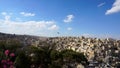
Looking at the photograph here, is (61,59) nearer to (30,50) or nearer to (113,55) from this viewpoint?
(30,50)

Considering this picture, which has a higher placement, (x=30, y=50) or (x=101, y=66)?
(x=30, y=50)

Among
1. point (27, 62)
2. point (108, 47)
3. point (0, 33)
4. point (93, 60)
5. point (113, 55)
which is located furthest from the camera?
point (0, 33)

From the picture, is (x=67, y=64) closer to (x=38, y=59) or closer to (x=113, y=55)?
(x=38, y=59)

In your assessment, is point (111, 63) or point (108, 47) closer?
point (111, 63)

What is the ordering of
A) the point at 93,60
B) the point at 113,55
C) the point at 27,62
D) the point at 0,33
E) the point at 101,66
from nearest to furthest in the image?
the point at 27,62 < the point at 101,66 < the point at 93,60 < the point at 113,55 < the point at 0,33

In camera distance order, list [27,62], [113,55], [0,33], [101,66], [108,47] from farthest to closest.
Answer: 1. [0,33]
2. [108,47]
3. [113,55]
4. [101,66]
5. [27,62]

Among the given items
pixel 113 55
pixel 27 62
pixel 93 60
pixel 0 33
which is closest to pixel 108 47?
pixel 113 55

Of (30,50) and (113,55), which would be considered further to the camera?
(113,55)

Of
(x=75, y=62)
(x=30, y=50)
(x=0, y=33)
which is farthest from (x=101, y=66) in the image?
(x=0, y=33)

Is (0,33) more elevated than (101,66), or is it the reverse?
(0,33)
